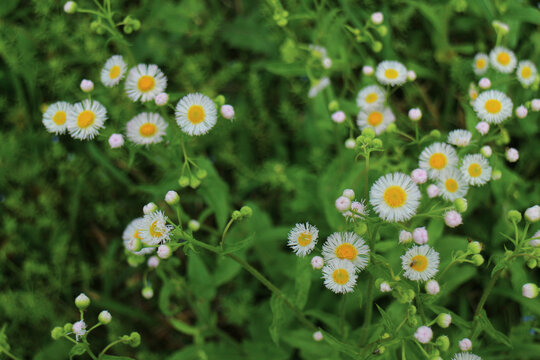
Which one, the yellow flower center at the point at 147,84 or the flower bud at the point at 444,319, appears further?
the yellow flower center at the point at 147,84

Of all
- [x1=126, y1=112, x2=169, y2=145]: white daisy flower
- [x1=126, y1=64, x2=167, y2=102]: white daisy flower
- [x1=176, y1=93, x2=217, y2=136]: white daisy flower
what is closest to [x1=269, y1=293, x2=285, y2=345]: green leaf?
[x1=176, y1=93, x2=217, y2=136]: white daisy flower

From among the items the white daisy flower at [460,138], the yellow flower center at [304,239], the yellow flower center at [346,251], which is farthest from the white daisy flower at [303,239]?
the white daisy flower at [460,138]

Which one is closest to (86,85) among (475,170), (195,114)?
(195,114)

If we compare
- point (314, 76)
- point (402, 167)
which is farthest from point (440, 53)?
point (402, 167)

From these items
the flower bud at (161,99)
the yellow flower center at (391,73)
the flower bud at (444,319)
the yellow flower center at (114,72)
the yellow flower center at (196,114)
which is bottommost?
the flower bud at (444,319)

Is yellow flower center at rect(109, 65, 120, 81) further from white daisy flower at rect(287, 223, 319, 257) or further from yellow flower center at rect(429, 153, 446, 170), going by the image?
yellow flower center at rect(429, 153, 446, 170)

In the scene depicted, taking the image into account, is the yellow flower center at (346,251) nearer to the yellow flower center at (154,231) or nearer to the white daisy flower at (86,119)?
the yellow flower center at (154,231)
